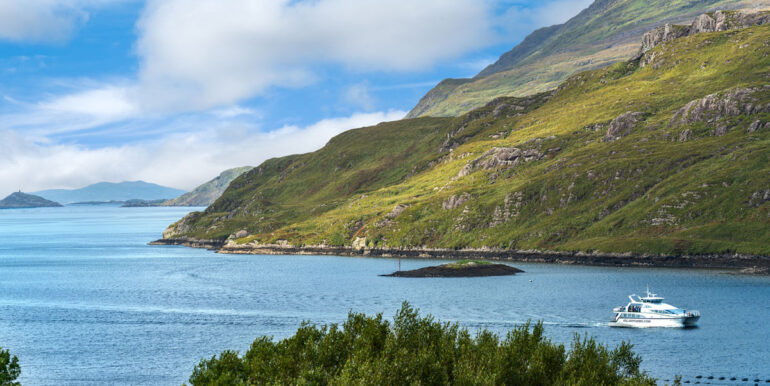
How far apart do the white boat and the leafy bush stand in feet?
206

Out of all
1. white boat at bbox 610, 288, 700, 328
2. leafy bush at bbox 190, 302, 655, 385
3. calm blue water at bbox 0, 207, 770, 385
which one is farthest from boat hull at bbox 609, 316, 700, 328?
leafy bush at bbox 190, 302, 655, 385

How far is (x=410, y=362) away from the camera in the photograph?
6153 cm

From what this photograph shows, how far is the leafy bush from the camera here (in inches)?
2356

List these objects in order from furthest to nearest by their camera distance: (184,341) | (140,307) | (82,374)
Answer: (140,307)
(184,341)
(82,374)

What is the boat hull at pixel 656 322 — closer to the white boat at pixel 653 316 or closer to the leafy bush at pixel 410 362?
the white boat at pixel 653 316

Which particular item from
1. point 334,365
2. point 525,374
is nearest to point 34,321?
point 334,365

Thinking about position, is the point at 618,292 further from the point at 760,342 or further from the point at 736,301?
the point at 760,342

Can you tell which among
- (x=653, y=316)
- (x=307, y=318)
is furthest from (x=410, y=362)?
(x=653, y=316)

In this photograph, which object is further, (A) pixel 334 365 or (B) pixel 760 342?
(B) pixel 760 342

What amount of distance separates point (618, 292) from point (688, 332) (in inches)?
1876

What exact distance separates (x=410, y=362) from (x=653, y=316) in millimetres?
90053

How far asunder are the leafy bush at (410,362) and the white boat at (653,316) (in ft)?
206

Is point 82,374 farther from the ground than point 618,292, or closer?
closer

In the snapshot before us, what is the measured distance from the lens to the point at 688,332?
124 m
